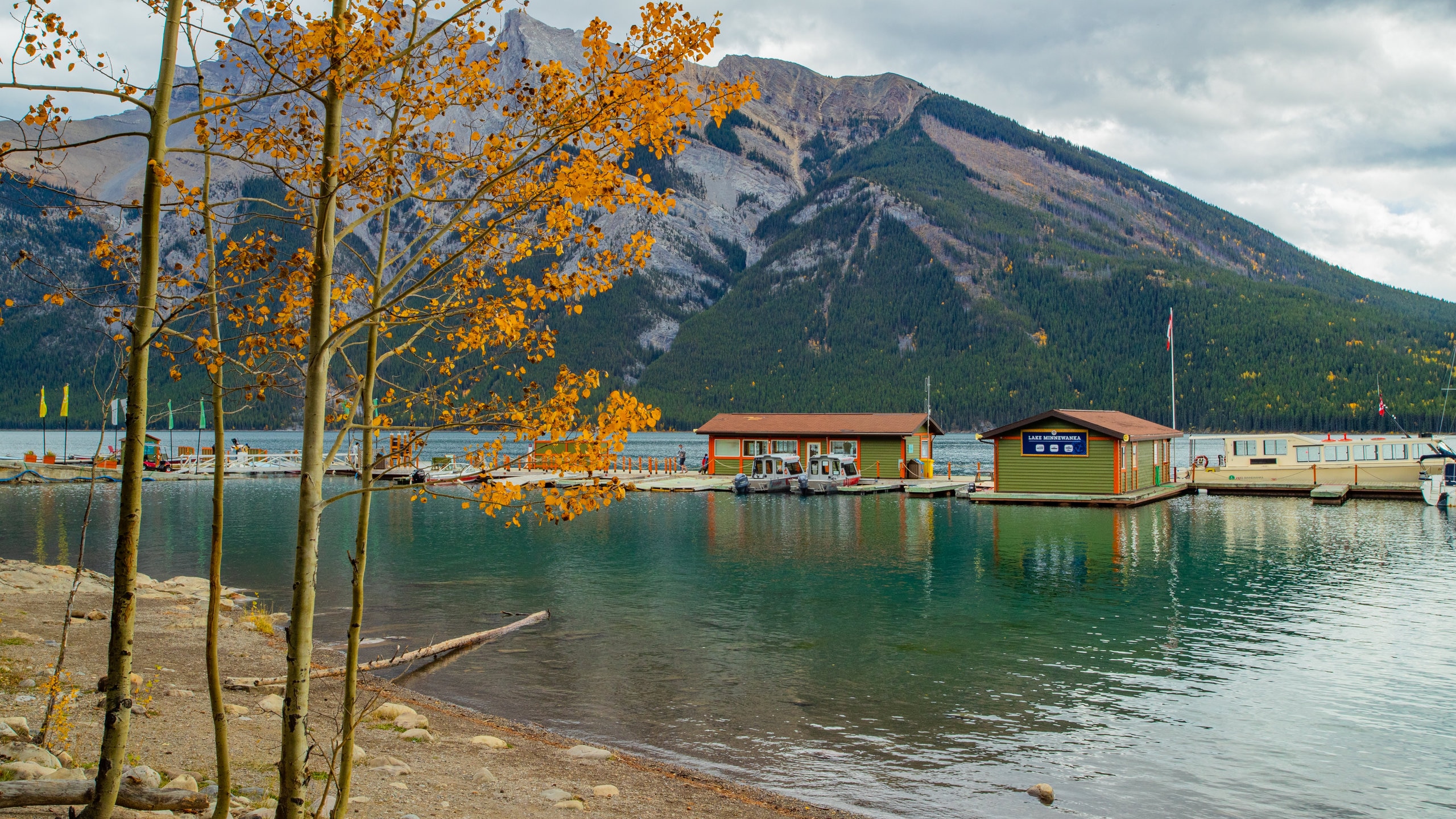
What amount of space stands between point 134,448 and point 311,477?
93cm

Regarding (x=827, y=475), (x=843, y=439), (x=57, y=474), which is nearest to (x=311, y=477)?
(x=827, y=475)

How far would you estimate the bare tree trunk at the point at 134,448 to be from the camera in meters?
5.43

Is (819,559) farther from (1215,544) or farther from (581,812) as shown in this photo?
(581,812)

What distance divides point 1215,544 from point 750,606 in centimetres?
2001

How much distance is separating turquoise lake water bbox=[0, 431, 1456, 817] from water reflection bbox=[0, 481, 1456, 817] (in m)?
0.07

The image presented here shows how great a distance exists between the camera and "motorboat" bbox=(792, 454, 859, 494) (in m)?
58.1

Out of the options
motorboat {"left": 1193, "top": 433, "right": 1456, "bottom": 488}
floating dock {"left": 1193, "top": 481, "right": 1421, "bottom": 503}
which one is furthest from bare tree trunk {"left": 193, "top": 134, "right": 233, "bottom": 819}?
motorboat {"left": 1193, "top": 433, "right": 1456, "bottom": 488}

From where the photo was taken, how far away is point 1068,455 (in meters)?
51.6

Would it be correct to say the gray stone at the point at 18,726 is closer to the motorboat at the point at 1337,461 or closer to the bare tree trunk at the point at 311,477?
the bare tree trunk at the point at 311,477

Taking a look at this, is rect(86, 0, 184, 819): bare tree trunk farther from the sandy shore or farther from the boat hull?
the boat hull

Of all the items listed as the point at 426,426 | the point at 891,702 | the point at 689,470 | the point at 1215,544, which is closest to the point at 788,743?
the point at 891,702

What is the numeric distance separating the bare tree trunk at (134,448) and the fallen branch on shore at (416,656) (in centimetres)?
807

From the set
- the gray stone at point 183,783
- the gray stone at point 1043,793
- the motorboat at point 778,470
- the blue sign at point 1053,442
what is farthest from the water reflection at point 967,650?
the motorboat at point 778,470

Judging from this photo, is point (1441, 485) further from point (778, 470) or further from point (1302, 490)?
point (778, 470)
